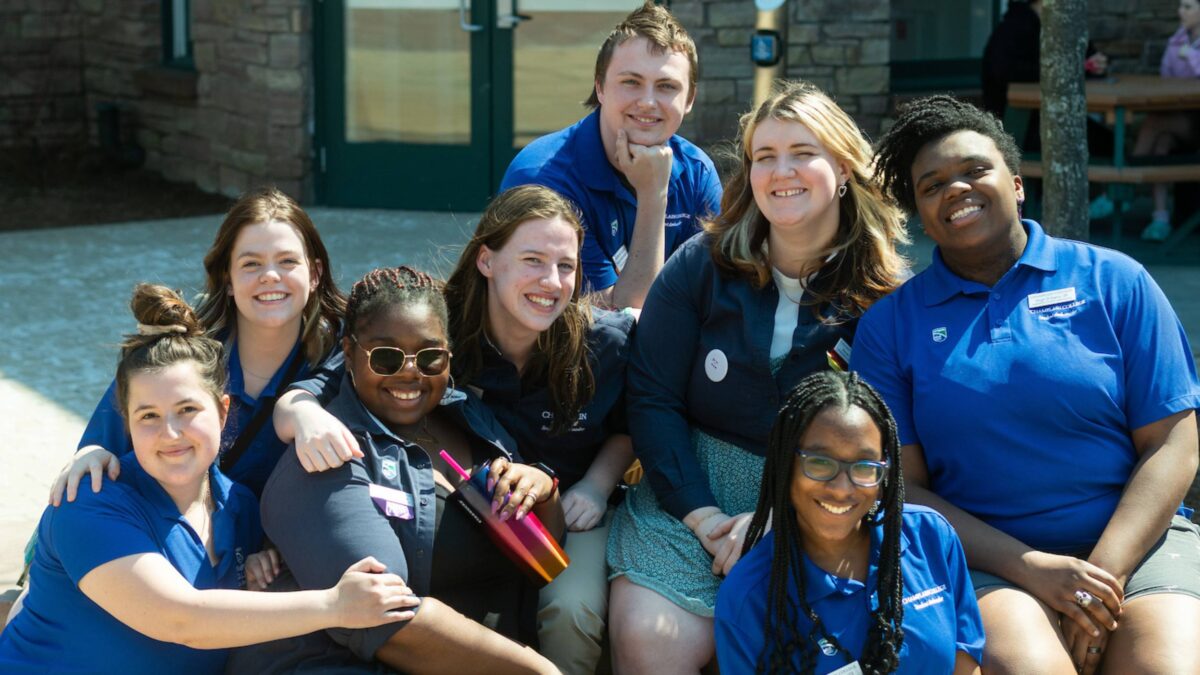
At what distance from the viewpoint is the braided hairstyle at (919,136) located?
3.38 m

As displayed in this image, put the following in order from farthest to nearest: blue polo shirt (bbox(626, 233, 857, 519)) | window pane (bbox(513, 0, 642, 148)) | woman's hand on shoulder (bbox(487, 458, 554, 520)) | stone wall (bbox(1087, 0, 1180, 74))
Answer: stone wall (bbox(1087, 0, 1180, 74))
window pane (bbox(513, 0, 642, 148))
blue polo shirt (bbox(626, 233, 857, 519))
woman's hand on shoulder (bbox(487, 458, 554, 520))

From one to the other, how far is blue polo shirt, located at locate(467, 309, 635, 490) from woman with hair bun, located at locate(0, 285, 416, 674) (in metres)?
0.66

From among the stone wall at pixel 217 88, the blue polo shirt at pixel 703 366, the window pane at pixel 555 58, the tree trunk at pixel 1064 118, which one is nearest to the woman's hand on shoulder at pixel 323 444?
the blue polo shirt at pixel 703 366

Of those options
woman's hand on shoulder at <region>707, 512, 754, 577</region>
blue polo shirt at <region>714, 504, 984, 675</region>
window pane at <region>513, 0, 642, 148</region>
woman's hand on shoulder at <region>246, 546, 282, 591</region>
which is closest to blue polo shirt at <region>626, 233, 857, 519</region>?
woman's hand on shoulder at <region>707, 512, 754, 577</region>

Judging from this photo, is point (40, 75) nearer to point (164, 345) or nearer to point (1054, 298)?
point (164, 345)

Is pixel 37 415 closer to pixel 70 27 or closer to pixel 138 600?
pixel 138 600

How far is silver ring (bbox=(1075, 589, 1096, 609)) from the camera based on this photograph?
2969 millimetres

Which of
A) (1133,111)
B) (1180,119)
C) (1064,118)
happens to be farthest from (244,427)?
(1180,119)

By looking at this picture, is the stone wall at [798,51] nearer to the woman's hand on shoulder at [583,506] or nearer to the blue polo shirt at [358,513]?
the woman's hand on shoulder at [583,506]

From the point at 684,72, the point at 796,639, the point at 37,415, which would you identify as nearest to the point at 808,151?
the point at 684,72

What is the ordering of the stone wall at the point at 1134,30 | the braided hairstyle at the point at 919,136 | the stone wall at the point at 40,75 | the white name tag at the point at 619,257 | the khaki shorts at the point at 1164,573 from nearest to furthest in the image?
the khaki shorts at the point at 1164,573 < the braided hairstyle at the point at 919,136 < the white name tag at the point at 619,257 < the stone wall at the point at 1134,30 < the stone wall at the point at 40,75

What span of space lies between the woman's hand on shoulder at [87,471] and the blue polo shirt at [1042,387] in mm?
1589

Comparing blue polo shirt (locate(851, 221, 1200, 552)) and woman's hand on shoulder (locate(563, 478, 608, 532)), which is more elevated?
blue polo shirt (locate(851, 221, 1200, 552))

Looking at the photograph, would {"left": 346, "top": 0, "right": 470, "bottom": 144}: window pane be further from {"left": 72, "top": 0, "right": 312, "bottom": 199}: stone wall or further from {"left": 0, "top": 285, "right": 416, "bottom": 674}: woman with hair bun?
{"left": 0, "top": 285, "right": 416, "bottom": 674}: woman with hair bun
